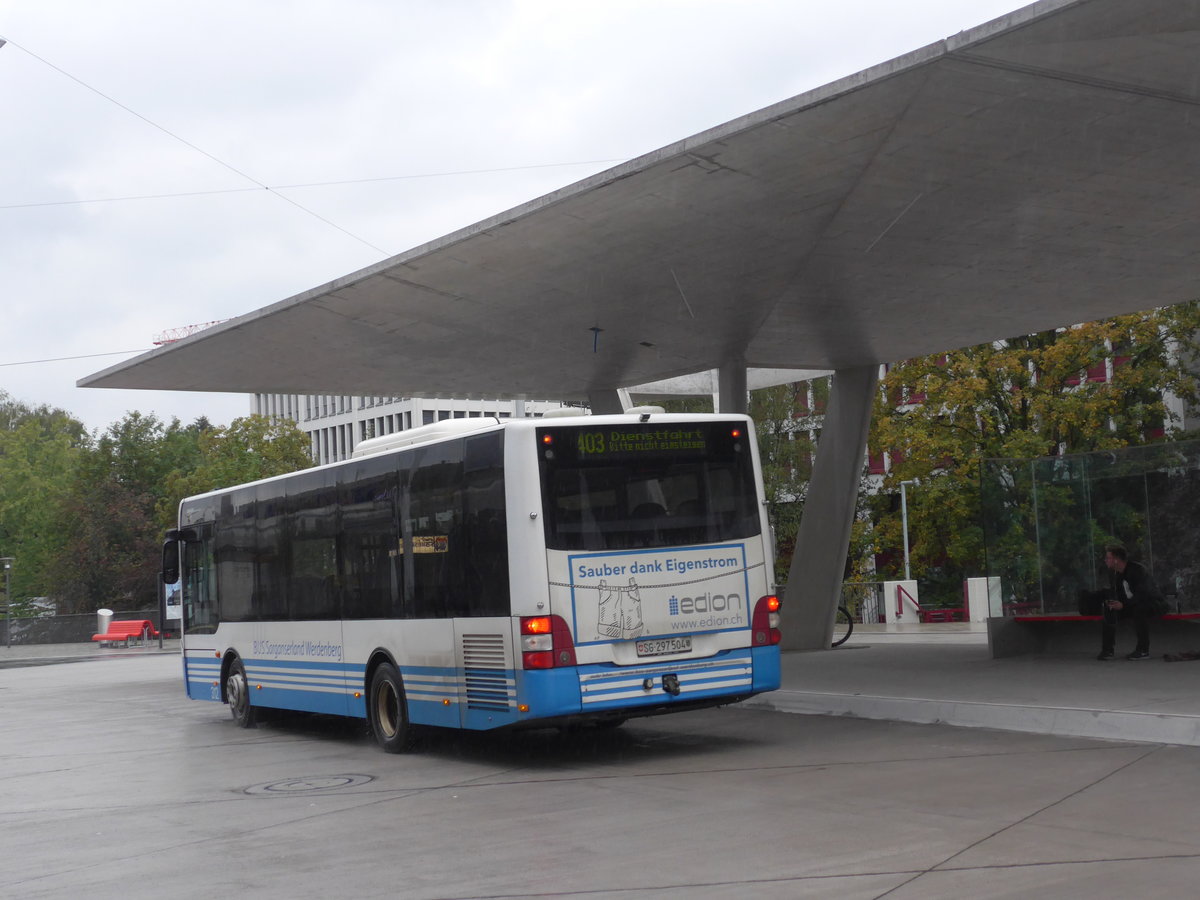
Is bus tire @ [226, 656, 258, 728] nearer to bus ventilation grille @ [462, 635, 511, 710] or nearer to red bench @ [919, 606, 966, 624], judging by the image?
bus ventilation grille @ [462, 635, 511, 710]

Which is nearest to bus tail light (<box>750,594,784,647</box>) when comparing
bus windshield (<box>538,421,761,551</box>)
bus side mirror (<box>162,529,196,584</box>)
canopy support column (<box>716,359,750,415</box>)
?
bus windshield (<box>538,421,761,551</box>)

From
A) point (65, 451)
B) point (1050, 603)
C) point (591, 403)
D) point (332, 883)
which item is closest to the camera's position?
point (332, 883)

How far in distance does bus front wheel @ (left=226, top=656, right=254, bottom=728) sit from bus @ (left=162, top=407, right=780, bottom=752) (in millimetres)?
3555

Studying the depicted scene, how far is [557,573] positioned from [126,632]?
152 ft

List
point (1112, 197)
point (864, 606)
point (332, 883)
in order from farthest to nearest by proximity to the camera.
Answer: point (864, 606) < point (1112, 197) < point (332, 883)

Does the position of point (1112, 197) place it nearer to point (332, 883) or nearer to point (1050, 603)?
point (1050, 603)

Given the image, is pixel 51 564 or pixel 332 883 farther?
pixel 51 564

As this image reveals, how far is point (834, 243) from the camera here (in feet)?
55.7

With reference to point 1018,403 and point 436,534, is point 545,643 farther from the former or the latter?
point 1018,403

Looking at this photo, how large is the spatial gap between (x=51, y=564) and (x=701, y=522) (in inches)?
2646

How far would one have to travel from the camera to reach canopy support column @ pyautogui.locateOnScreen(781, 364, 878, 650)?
24.7m

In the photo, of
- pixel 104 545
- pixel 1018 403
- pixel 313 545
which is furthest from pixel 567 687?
pixel 104 545

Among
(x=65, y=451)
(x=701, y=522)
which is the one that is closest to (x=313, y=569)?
(x=701, y=522)

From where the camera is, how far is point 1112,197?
1527cm
